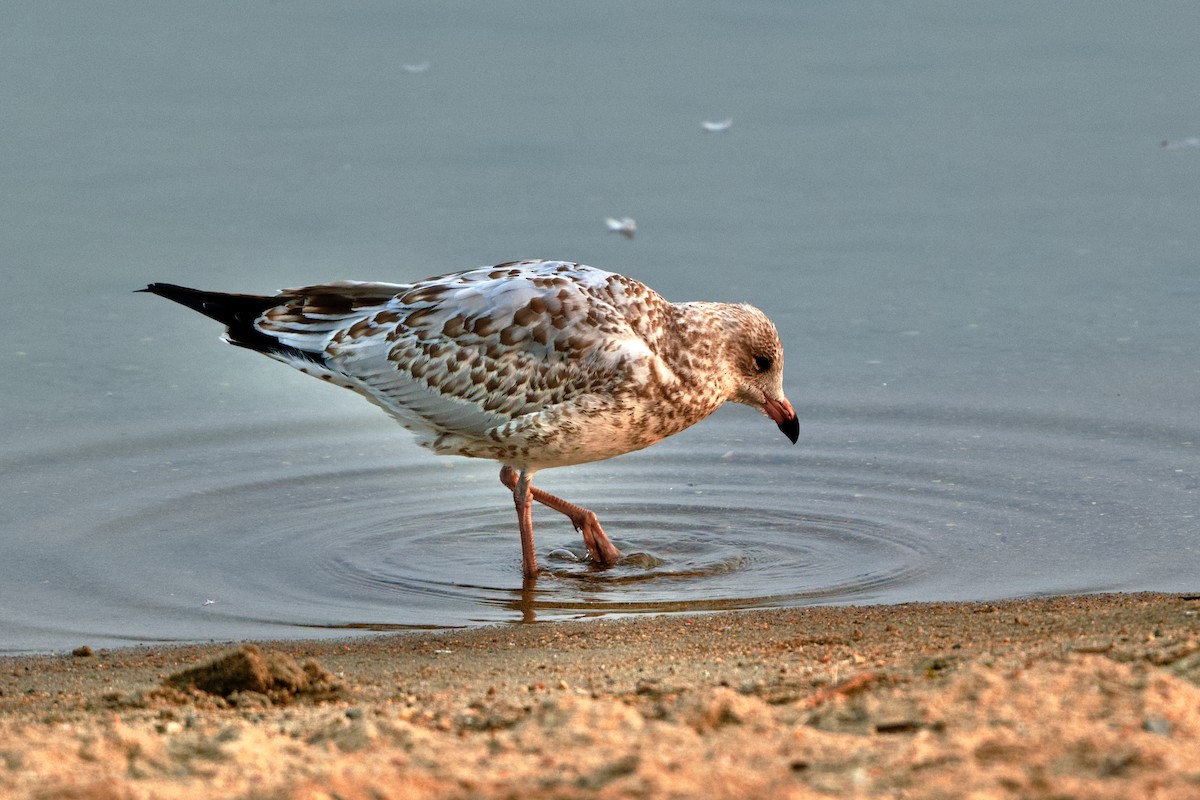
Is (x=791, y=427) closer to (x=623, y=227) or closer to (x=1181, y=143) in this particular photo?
(x=623, y=227)

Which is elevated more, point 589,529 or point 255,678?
point 589,529

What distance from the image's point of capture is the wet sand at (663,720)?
13.1 feet

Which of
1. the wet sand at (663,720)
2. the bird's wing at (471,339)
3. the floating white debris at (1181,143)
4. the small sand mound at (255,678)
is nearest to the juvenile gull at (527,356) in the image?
the bird's wing at (471,339)

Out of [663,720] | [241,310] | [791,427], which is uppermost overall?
[241,310]

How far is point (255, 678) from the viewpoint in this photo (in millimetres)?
5633

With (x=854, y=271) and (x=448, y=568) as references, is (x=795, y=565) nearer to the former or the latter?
(x=448, y=568)

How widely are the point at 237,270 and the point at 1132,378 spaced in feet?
20.3

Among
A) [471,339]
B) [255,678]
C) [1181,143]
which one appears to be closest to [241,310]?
[471,339]

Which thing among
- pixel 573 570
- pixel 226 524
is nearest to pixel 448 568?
pixel 573 570

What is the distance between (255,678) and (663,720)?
1.62 m

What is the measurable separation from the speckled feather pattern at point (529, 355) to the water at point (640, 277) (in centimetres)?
63

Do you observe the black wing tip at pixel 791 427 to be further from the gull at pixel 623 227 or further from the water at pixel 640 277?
the gull at pixel 623 227

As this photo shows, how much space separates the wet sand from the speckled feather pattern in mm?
2222

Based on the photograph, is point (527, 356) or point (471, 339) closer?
point (527, 356)
